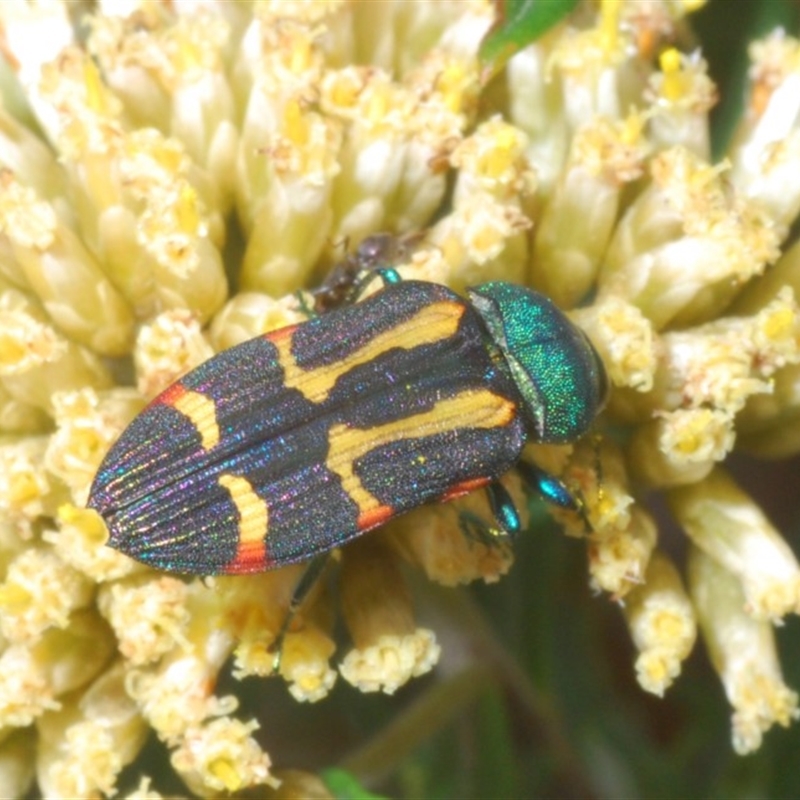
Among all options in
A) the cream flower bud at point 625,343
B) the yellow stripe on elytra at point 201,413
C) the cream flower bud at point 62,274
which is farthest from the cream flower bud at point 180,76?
the cream flower bud at point 625,343

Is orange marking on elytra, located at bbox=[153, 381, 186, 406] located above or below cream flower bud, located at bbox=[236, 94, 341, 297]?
below

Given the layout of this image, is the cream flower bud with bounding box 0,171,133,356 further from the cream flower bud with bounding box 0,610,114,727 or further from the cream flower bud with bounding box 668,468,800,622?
the cream flower bud with bounding box 668,468,800,622

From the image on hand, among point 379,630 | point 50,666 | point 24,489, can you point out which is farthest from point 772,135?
point 50,666

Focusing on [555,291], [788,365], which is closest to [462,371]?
[555,291]

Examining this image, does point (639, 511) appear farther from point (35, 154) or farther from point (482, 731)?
point (35, 154)

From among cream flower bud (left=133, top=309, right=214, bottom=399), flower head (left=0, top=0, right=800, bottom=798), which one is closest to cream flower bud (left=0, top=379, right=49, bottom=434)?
flower head (left=0, top=0, right=800, bottom=798)
